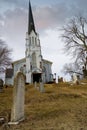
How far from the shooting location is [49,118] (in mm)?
8773

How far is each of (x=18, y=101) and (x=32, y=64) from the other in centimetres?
4254

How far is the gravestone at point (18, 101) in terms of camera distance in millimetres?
8539

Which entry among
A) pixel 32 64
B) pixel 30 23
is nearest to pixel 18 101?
pixel 32 64

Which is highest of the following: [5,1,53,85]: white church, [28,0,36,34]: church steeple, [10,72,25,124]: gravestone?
[28,0,36,34]: church steeple

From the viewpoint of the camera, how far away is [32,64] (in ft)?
169

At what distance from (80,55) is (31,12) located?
81.5 ft

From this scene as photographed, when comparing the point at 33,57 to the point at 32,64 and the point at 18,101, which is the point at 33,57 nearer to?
the point at 32,64

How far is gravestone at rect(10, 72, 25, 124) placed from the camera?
8539 millimetres

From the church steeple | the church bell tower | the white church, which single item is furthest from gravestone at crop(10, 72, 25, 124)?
→ the church steeple

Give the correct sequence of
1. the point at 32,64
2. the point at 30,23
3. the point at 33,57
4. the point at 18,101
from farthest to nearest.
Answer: the point at 30,23, the point at 33,57, the point at 32,64, the point at 18,101

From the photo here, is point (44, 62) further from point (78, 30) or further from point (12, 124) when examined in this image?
point (12, 124)

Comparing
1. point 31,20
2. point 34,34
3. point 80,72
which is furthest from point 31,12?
point 80,72

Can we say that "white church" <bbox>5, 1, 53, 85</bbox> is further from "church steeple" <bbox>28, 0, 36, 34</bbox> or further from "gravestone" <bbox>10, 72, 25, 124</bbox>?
"gravestone" <bbox>10, 72, 25, 124</bbox>

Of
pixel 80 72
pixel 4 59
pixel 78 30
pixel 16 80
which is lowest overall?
pixel 16 80
